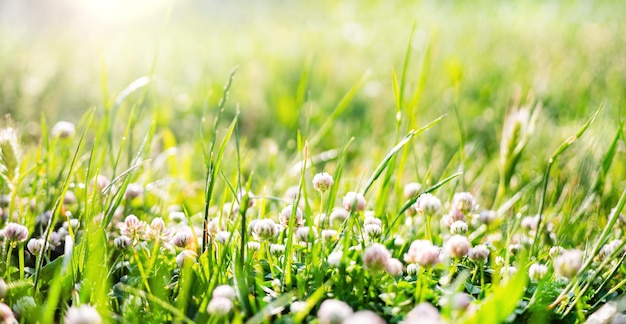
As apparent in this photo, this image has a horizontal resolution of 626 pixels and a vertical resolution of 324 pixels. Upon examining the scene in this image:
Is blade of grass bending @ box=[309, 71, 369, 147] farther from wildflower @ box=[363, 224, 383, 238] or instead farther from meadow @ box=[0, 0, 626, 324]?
wildflower @ box=[363, 224, 383, 238]

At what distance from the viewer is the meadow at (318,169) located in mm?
1282

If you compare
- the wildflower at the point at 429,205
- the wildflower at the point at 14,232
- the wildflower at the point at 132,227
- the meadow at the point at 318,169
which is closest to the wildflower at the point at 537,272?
the meadow at the point at 318,169

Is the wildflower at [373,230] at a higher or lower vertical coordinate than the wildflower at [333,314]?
lower

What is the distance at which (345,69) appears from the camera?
4.50 m

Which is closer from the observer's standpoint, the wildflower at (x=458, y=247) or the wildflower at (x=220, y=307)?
the wildflower at (x=220, y=307)

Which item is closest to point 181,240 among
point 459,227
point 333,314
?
point 333,314

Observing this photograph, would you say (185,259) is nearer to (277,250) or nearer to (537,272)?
(277,250)

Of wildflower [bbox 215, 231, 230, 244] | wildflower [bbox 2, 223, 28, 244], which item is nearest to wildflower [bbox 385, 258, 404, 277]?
wildflower [bbox 215, 231, 230, 244]

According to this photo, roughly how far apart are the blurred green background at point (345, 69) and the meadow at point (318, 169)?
1.0 inches

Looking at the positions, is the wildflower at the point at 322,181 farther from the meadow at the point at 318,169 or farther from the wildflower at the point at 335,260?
the wildflower at the point at 335,260

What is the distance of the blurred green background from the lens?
3.04m

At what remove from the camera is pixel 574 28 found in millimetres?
5383

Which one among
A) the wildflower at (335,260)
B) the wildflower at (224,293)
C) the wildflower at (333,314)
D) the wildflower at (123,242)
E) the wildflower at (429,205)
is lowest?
the wildflower at (123,242)

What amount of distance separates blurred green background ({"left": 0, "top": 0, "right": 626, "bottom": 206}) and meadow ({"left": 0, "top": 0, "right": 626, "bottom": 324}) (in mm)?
24
